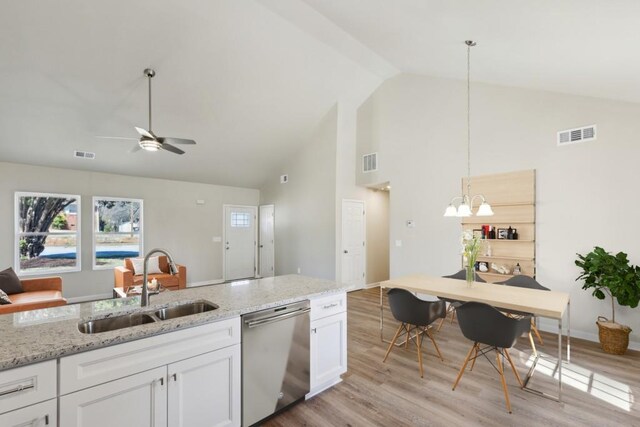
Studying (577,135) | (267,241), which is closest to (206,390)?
(577,135)

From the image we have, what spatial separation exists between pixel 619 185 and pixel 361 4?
3.61 meters

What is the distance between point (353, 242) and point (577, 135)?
414 centimetres

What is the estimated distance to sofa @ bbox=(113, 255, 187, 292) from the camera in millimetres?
5457

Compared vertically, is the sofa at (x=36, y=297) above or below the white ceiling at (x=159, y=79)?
below

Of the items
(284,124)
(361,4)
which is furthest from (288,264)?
(361,4)

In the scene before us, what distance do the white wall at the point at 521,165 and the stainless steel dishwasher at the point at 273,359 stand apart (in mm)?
3528

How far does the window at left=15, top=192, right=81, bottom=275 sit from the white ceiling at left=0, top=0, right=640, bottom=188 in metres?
0.73

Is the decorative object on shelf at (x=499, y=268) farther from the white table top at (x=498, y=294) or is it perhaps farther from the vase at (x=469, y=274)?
the vase at (x=469, y=274)

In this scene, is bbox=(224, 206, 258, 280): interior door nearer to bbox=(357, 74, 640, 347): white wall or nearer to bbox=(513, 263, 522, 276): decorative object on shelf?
bbox=(357, 74, 640, 347): white wall

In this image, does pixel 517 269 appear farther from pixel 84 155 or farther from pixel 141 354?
pixel 84 155

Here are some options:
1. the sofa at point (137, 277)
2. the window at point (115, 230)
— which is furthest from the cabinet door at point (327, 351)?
the window at point (115, 230)

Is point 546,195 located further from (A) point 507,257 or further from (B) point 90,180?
(B) point 90,180

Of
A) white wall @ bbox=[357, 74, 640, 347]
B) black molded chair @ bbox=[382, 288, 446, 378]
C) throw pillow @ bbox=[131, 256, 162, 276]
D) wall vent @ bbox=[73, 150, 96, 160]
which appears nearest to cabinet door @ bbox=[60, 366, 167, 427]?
black molded chair @ bbox=[382, 288, 446, 378]

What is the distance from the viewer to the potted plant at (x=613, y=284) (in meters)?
3.17
